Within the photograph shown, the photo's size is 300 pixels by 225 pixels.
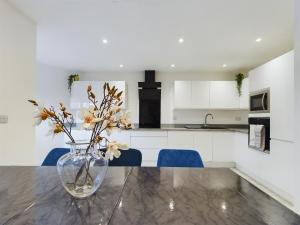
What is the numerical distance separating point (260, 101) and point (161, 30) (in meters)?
1.90

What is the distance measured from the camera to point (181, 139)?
478cm

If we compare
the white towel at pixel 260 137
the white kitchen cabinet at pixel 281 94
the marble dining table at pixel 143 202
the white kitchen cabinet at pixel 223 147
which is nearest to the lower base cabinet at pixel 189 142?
the white kitchen cabinet at pixel 223 147

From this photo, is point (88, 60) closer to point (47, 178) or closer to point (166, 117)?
point (166, 117)

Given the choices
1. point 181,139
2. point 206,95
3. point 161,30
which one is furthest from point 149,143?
point 161,30

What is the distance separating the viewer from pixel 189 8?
2422mm

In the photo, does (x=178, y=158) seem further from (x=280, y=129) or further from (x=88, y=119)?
(x=280, y=129)

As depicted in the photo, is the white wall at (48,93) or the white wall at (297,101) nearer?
the white wall at (297,101)

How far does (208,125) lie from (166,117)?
1.13m

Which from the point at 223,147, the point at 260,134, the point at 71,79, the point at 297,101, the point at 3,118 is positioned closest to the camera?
the point at 297,101

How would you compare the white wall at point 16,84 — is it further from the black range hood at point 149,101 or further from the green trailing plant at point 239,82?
the green trailing plant at point 239,82

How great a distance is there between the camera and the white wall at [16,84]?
7.55 ft

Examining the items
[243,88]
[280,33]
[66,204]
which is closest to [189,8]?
[280,33]

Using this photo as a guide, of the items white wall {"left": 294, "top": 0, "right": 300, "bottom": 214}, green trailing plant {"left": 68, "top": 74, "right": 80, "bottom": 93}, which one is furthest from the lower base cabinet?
white wall {"left": 294, "top": 0, "right": 300, "bottom": 214}

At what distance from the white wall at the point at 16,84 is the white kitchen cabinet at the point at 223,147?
3608 millimetres
